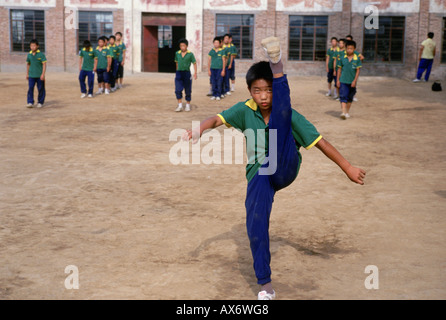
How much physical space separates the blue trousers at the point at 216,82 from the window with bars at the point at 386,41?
11.2m

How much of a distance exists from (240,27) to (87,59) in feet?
35.9

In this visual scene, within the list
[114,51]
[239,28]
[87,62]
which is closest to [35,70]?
[87,62]

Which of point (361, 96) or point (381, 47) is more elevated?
point (381, 47)

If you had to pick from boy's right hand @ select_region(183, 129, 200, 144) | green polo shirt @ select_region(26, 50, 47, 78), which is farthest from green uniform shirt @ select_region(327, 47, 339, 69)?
boy's right hand @ select_region(183, 129, 200, 144)

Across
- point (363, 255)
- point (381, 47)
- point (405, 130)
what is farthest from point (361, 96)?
point (363, 255)

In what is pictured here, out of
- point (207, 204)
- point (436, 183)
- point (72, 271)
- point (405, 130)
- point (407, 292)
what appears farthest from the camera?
point (405, 130)

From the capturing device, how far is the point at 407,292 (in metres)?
3.84

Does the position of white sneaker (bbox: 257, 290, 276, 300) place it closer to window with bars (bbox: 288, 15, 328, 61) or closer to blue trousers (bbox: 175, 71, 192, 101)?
blue trousers (bbox: 175, 71, 192, 101)

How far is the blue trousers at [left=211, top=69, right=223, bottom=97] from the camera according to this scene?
1610 cm

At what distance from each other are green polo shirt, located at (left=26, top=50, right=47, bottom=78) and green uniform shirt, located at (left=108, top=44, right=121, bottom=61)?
296cm

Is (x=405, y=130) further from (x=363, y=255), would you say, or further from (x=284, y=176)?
(x=284, y=176)

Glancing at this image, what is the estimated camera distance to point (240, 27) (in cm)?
2528

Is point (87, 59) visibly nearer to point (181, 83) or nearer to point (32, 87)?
point (32, 87)
